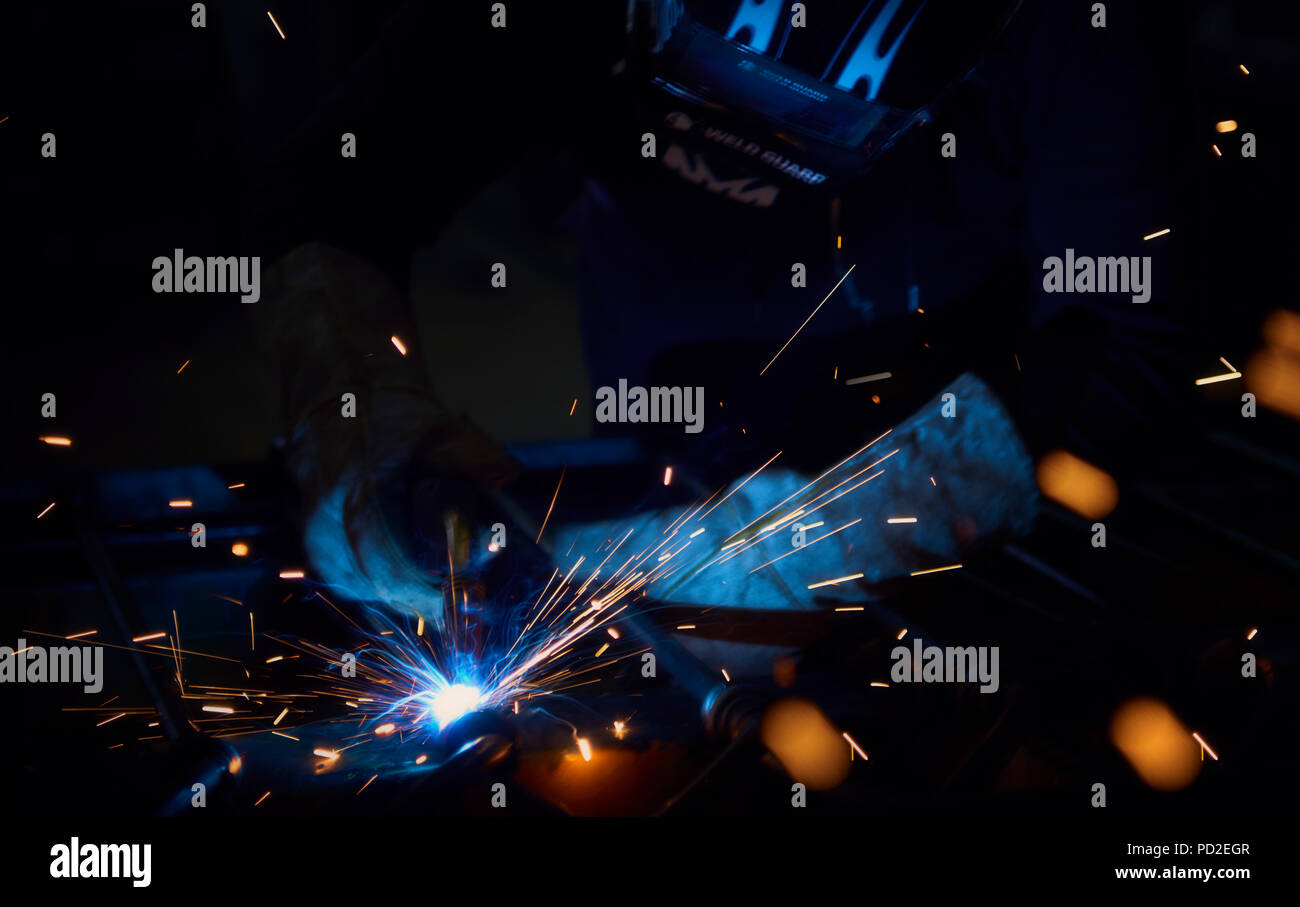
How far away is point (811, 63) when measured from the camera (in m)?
1.17

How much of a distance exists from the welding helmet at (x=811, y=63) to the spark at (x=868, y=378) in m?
0.50

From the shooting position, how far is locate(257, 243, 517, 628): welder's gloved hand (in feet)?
3.46

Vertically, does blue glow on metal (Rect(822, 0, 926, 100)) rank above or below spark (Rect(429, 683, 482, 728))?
above

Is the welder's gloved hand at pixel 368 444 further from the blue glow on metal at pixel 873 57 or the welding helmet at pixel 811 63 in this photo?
the blue glow on metal at pixel 873 57

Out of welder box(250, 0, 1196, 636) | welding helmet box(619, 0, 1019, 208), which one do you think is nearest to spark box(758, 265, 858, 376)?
welder box(250, 0, 1196, 636)

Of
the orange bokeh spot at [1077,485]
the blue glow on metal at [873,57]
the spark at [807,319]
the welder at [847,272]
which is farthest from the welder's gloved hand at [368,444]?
the orange bokeh spot at [1077,485]

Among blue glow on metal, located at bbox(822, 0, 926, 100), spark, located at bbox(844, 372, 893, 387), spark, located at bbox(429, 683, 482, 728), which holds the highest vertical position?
blue glow on metal, located at bbox(822, 0, 926, 100)

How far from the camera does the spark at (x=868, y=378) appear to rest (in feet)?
5.14

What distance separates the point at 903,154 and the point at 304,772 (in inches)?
64.5

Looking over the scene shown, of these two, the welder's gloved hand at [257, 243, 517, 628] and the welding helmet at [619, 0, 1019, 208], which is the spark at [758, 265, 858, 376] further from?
the welder's gloved hand at [257, 243, 517, 628]

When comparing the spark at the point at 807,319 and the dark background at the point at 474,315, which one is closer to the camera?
the dark background at the point at 474,315

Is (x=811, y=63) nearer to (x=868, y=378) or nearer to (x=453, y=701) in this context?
(x=868, y=378)

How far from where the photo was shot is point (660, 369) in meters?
1.83

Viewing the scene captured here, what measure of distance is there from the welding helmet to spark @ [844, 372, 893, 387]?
0.50 m
